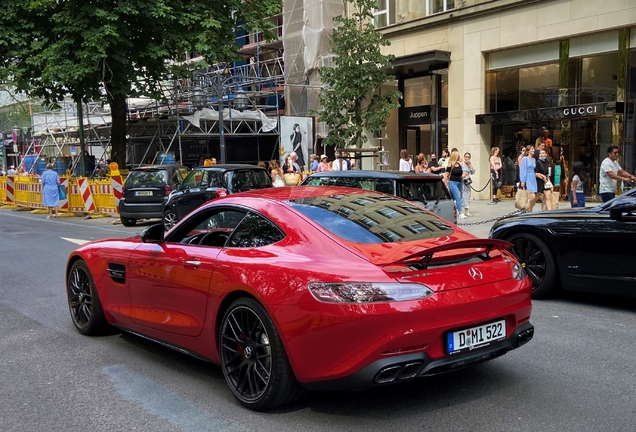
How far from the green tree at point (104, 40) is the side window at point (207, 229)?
598 inches

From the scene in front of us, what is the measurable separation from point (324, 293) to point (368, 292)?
26 centimetres

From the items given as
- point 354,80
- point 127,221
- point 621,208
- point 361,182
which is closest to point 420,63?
point 354,80

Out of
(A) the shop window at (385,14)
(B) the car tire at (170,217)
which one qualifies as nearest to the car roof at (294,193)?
(B) the car tire at (170,217)

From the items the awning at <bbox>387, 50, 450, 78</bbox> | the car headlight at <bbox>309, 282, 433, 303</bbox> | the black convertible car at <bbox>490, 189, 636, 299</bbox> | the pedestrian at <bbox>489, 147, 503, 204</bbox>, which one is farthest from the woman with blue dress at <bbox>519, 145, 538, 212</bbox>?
the car headlight at <bbox>309, 282, 433, 303</bbox>

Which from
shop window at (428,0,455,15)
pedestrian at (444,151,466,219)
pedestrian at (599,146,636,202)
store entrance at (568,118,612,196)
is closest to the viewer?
pedestrian at (599,146,636,202)

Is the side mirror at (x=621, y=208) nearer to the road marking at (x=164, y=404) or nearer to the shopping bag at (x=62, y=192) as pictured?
the road marking at (x=164, y=404)

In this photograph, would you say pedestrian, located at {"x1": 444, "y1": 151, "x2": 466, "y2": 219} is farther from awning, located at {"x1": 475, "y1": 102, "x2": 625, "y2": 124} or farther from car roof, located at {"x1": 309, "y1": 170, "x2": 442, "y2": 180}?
car roof, located at {"x1": 309, "y1": 170, "x2": 442, "y2": 180}

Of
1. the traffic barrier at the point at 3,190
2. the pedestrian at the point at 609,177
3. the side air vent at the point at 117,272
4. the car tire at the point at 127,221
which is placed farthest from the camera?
the traffic barrier at the point at 3,190

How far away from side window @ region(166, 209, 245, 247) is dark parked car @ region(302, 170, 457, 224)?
4.57 m

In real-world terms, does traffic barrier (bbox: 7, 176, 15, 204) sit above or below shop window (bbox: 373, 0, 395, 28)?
below

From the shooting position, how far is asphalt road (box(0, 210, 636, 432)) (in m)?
3.71

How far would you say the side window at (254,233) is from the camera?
4137 mm

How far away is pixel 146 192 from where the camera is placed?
16.7 m

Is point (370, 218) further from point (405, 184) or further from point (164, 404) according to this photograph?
point (405, 184)
